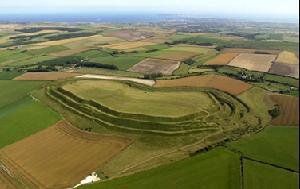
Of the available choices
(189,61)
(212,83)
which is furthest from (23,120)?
(189,61)

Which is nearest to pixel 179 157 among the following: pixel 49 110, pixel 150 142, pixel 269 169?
pixel 150 142

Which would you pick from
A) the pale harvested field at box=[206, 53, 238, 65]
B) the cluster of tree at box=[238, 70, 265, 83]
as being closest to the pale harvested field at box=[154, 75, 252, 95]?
the cluster of tree at box=[238, 70, 265, 83]

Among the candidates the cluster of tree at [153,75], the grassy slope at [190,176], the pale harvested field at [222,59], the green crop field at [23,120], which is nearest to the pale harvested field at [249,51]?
the pale harvested field at [222,59]

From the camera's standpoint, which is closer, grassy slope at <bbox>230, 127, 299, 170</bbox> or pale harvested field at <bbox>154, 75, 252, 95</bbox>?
grassy slope at <bbox>230, 127, 299, 170</bbox>

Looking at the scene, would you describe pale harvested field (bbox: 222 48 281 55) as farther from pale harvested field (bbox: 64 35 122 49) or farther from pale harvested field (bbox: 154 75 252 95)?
pale harvested field (bbox: 64 35 122 49)

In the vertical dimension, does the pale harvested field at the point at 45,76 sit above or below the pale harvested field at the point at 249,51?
below

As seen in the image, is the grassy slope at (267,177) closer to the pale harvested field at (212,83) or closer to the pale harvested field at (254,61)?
the pale harvested field at (212,83)
